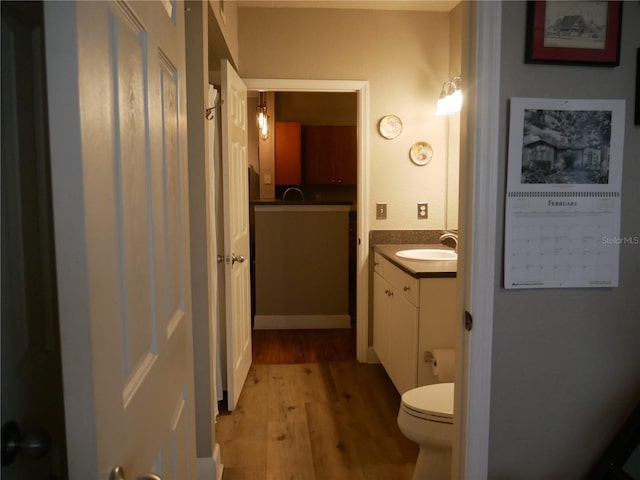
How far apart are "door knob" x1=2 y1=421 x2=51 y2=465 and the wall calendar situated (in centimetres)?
116

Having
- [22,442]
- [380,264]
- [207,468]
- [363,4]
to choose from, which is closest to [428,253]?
[380,264]

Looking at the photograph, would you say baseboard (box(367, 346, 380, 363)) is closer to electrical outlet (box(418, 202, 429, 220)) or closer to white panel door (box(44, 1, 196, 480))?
electrical outlet (box(418, 202, 429, 220))

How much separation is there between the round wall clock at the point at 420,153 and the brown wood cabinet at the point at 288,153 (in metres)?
3.19

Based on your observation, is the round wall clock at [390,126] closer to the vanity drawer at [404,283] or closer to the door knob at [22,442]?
the vanity drawer at [404,283]

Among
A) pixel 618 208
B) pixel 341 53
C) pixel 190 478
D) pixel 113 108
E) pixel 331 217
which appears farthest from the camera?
pixel 331 217

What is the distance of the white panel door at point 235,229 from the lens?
9.30 feet

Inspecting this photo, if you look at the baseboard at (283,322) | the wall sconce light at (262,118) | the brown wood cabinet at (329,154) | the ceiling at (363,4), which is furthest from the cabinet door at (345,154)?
the ceiling at (363,4)

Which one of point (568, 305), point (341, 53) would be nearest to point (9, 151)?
point (568, 305)

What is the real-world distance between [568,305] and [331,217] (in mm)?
3279

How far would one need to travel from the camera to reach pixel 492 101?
1.35m

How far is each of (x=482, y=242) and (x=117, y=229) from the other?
0.97m

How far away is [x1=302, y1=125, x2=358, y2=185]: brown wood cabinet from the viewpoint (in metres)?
6.84

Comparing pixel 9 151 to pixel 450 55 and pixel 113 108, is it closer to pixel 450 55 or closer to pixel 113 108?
pixel 113 108

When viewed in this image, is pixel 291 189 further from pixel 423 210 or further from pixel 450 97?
pixel 450 97
